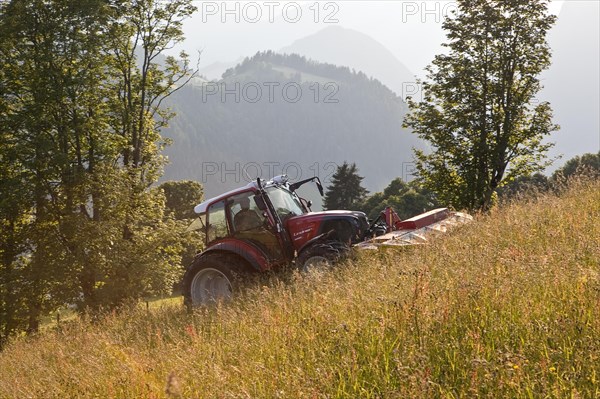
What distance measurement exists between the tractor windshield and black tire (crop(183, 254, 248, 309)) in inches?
50.5

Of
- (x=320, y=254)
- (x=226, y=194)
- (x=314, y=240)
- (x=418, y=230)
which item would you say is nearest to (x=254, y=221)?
(x=226, y=194)

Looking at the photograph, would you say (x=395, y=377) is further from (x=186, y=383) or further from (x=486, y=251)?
(x=486, y=251)

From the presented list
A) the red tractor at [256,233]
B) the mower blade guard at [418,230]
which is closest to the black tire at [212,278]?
the red tractor at [256,233]

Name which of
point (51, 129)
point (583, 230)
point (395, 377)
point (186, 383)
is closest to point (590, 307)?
point (395, 377)

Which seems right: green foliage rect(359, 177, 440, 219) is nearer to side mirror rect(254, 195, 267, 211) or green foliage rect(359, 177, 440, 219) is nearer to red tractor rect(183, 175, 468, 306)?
red tractor rect(183, 175, 468, 306)

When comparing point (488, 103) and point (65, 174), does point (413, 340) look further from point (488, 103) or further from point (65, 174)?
point (488, 103)

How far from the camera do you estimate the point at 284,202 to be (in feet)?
32.9

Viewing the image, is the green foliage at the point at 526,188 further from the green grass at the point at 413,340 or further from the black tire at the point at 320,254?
the black tire at the point at 320,254

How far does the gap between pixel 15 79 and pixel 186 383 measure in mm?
15177

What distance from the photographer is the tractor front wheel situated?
9.27m

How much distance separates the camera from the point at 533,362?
3176mm

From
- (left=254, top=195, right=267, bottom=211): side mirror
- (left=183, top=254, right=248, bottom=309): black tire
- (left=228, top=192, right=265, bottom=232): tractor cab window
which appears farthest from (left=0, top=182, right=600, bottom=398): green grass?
(left=228, top=192, right=265, bottom=232): tractor cab window

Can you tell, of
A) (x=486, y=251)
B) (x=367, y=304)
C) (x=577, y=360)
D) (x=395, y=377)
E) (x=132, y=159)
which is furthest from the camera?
(x=132, y=159)

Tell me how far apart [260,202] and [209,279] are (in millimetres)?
1936
